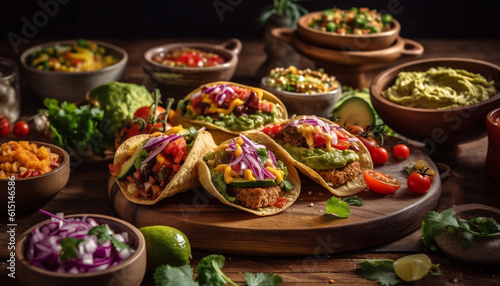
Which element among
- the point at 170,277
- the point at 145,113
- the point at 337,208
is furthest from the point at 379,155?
the point at 170,277

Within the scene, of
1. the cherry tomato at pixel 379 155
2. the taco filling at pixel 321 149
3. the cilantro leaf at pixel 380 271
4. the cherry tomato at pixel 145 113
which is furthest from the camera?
the cherry tomato at pixel 145 113

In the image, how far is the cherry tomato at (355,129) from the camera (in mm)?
5973

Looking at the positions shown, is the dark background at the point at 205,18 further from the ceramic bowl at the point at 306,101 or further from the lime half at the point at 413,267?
the lime half at the point at 413,267

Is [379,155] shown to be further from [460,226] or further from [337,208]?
[460,226]

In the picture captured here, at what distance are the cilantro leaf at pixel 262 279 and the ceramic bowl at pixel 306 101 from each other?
2572mm

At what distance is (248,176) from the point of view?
4.64 metres

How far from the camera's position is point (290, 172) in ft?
16.7

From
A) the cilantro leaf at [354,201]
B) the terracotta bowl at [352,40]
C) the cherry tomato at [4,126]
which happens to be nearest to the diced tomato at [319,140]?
the cilantro leaf at [354,201]

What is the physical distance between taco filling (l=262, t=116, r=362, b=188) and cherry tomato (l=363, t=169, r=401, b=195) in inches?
6.2

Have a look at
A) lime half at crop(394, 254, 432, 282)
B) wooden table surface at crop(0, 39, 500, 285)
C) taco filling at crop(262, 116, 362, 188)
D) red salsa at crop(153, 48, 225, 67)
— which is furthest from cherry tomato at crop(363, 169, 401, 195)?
red salsa at crop(153, 48, 225, 67)

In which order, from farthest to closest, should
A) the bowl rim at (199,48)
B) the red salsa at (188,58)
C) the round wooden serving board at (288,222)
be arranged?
the red salsa at (188,58) < the bowl rim at (199,48) < the round wooden serving board at (288,222)

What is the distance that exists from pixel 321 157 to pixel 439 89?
5.56ft

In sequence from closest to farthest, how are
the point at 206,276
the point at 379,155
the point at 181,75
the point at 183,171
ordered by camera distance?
1. the point at 206,276
2. the point at 183,171
3. the point at 379,155
4. the point at 181,75

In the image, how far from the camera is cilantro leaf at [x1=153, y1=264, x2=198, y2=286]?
3.81 metres
